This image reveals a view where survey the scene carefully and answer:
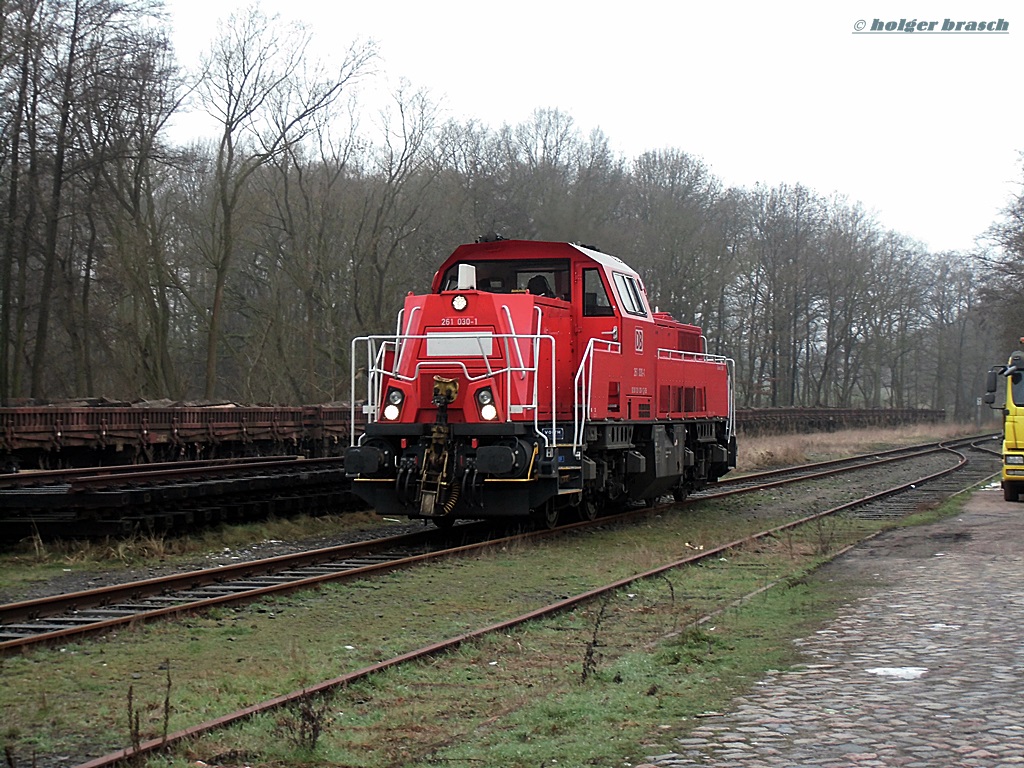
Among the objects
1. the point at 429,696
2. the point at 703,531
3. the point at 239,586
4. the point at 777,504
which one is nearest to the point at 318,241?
the point at 777,504

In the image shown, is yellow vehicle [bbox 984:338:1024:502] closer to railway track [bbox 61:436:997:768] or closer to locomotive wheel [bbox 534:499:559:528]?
railway track [bbox 61:436:997:768]

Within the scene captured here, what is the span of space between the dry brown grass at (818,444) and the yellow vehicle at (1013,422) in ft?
35.5

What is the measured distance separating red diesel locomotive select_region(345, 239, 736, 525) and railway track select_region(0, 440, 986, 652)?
19.2 inches

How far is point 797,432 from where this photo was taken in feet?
189

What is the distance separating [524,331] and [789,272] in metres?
57.8

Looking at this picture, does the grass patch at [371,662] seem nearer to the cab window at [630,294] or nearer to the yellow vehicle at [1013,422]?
the cab window at [630,294]

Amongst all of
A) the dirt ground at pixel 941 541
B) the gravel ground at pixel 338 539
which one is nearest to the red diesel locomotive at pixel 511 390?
the gravel ground at pixel 338 539

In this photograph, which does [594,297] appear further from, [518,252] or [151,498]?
[151,498]

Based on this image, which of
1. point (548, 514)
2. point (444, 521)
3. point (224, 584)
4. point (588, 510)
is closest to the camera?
point (224, 584)

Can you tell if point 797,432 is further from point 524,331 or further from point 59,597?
point 59,597

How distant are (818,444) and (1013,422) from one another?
82.8 feet

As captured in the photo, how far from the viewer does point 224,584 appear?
1086 centimetres

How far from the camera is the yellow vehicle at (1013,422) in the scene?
19.9 metres

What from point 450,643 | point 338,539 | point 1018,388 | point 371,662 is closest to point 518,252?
point 338,539
